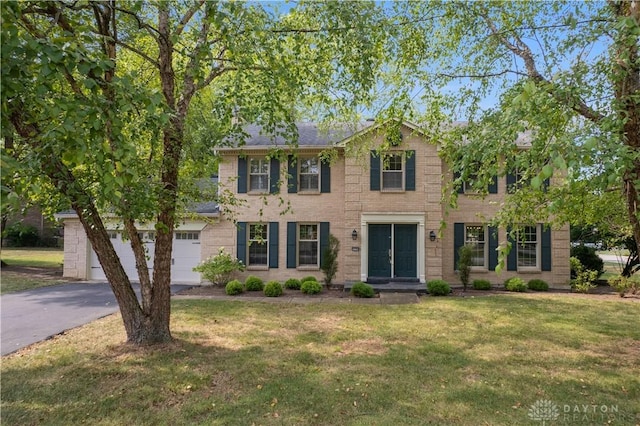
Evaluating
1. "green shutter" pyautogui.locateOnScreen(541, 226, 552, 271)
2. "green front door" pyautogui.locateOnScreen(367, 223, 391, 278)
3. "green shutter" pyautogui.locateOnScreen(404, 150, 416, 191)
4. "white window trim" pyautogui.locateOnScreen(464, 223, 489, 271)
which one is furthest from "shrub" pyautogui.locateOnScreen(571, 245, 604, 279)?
"green front door" pyautogui.locateOnScreen(367, 223, 391, 278)

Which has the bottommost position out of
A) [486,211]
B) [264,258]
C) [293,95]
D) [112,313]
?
[112,313]

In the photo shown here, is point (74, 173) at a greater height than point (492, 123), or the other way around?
point (492, 123)

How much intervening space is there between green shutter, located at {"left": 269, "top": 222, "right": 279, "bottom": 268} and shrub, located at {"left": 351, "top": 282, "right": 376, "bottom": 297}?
349cm

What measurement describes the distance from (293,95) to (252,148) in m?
7.79

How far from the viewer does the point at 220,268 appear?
1346 cm

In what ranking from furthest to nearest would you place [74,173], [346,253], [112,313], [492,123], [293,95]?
[346,253] < [112,313] < [293,95] < [74,173] < [492,123]

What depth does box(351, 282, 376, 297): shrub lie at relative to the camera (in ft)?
38.9

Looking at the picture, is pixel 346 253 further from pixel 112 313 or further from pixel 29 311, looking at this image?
pixel 29 311

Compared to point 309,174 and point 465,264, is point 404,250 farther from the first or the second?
point 309,174

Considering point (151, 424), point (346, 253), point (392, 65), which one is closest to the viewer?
point (151, 424)

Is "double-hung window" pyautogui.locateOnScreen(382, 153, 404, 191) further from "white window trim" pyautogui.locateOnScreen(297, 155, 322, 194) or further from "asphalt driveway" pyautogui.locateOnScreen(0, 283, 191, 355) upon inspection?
"asphalt driveway" pyautogui.locateOnScreen(0, 283, 191, 355)

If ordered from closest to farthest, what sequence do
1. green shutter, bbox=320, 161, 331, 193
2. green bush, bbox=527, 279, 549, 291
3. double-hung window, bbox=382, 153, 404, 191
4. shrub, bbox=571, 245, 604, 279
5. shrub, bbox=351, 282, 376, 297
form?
shrub, bbox=351, 282, 376, 297 < green bush, bbox=527, 279, 549, 291 < double-hung window, bbox=382, 153, 404, 191 < green shutter, bbox=320, 161, 331, 193 < shrub, bbox=571, 245, 604, 279

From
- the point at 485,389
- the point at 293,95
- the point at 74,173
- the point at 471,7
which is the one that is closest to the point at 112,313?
the point at 74,173

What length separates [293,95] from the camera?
21.0ft
